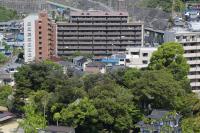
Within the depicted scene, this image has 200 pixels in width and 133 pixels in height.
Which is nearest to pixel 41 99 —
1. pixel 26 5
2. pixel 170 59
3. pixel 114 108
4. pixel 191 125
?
pixel 114 108

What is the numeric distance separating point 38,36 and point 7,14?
21950 millimetres

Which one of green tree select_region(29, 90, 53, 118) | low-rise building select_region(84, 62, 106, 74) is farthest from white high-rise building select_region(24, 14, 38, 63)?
green tree select_region(29, 90, 53, 118)

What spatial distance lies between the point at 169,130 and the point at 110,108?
2844 mm

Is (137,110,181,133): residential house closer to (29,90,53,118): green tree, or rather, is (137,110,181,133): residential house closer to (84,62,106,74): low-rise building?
(29,90,53,118): green tree

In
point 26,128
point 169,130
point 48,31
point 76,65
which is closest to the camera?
point 169,130

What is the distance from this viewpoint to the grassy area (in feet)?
175

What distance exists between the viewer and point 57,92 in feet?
62.6

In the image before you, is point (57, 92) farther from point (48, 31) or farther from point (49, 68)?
point (48, 31)

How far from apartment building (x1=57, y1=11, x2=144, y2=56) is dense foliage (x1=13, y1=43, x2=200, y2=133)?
45.4 ft

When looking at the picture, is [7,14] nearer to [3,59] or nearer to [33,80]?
[3,59]

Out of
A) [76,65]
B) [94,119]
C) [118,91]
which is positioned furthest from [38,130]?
[76,65]

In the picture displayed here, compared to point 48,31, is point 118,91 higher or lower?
lower

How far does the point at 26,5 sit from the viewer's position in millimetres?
58438

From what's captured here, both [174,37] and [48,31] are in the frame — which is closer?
[174,37]
